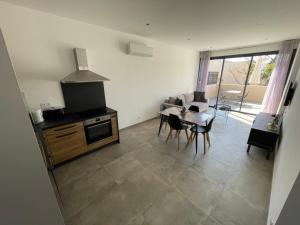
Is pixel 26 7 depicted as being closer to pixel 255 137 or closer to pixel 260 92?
pixel 255 137

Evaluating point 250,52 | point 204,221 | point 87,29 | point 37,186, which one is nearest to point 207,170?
point 204,221

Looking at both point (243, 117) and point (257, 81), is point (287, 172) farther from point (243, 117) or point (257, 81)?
point (257, 81)

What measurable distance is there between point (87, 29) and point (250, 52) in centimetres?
579

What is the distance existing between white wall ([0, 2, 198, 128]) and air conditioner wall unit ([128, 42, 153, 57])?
17 cm

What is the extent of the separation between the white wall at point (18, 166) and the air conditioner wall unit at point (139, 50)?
3255 millimetres

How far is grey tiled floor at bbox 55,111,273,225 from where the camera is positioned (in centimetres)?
174

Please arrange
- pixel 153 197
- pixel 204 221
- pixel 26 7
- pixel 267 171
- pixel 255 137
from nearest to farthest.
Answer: pixel 204 221, pixel 153 197, pixel 26 7, pixel 267 171, pixel 255 137

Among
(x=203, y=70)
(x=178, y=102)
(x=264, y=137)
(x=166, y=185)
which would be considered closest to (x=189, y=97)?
(x=178, y=102)

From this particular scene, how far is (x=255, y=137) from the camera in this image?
2.96 meters

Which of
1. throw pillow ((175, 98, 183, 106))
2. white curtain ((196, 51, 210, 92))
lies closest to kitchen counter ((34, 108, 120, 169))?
throw pillow ((175, 98, 183, 106))

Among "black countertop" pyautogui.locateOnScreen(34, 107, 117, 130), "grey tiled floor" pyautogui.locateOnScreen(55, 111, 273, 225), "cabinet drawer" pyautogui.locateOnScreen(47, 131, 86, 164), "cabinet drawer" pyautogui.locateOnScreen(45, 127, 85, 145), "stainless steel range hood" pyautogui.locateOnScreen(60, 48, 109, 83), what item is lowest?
"grey tiled floor" pyautogui.locateOnScreen(55, 111, 273, 225)

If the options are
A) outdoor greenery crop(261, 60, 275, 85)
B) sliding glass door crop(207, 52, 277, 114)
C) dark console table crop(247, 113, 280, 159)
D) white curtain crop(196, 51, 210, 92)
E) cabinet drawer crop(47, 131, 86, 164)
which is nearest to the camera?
cabinet drawer crop(47, 131, 86, 164)

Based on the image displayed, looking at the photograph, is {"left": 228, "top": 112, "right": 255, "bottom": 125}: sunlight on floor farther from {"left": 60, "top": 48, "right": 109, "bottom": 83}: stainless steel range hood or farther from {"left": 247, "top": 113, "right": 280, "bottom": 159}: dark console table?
{"left": 60, "top": 48, "right": 109, "bottom": 83}: stainless steel range hood

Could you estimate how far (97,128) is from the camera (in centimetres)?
296
